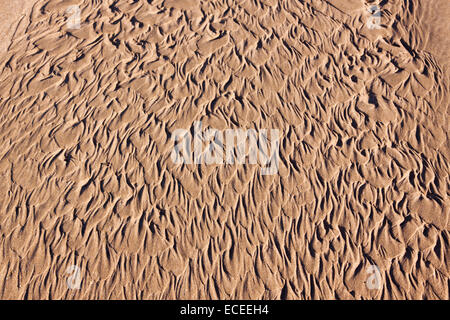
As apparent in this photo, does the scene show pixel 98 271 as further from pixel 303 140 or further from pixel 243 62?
pixel 243 62

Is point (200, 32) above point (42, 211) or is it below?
above

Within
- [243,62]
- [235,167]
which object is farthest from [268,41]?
[235,167]

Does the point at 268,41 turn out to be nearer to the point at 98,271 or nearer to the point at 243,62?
the point at 243,62
